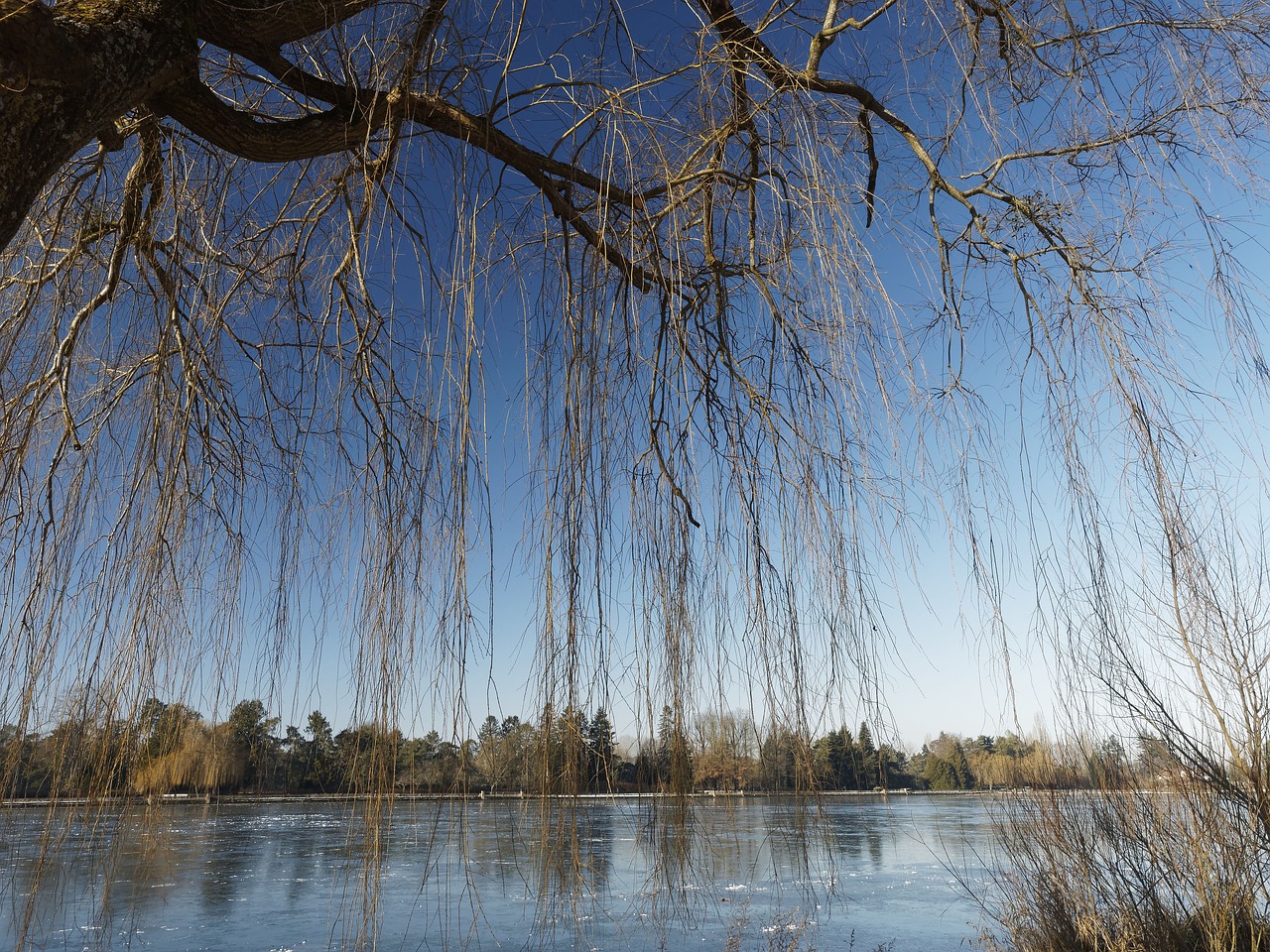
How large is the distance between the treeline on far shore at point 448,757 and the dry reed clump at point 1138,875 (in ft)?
8.52

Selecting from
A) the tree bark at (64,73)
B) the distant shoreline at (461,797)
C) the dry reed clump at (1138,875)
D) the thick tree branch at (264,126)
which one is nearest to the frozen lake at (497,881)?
the distant shoreline at (461,797)

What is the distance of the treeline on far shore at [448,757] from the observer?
47.4 inches

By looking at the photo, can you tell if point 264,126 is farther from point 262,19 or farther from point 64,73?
point 64,73

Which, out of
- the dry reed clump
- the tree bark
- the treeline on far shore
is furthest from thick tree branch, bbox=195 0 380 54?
the dry reed clump

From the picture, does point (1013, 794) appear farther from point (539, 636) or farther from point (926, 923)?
point (539, 636)

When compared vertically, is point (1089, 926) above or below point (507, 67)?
below

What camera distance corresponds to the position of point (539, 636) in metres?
1.14

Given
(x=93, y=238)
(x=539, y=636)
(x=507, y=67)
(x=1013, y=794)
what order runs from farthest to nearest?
1. (x=1013, y=794)
2. (x=93, y=238)
3. (x=507, y=67)
4. (x=539, y=636)

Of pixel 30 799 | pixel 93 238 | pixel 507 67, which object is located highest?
pixel 93 238

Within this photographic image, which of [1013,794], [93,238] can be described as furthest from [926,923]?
[93,238]

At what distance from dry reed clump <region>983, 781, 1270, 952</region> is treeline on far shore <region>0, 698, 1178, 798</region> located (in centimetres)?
260

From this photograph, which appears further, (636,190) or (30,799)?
(30,799)

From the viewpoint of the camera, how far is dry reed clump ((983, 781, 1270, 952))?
11.4 feet

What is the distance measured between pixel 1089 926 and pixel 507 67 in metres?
4.62
